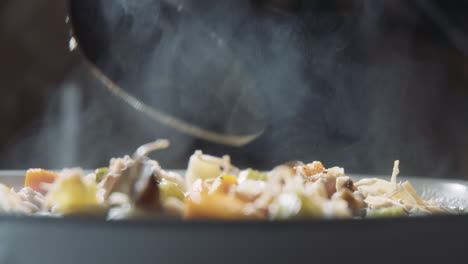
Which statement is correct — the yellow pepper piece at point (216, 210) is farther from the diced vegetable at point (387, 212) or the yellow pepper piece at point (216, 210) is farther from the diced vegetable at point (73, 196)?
the diced vegetable at point (387, 212)

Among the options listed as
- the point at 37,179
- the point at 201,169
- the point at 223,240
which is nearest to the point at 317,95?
the point at 201,169

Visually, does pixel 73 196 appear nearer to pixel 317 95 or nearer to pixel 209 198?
pixel 209 198

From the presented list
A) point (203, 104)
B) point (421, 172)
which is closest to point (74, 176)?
point (203, 104)

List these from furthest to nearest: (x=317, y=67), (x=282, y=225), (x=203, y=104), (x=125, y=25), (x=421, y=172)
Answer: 1. (x=421, y=172)
2. (x=317, y=67)
3. (x=203, y=104)
4. (x=125, y=25)
5. (x=282, y=225)

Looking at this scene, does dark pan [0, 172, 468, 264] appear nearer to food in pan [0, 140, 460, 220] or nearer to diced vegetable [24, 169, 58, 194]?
food in pan [0, 140, 460, 220]

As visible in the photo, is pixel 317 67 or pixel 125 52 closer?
pixel 125 52

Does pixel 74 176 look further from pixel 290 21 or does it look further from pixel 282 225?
pixel 290 21
